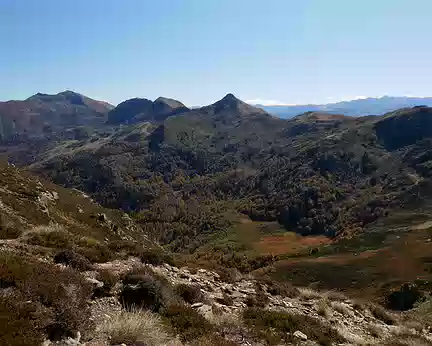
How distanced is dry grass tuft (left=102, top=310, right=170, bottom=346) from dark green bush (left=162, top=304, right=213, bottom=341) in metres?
0.92

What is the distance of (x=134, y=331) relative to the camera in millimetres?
9328

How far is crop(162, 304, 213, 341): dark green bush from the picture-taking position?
10805mm

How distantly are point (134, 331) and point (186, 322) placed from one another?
2.48 m

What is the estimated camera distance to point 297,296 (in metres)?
20.8

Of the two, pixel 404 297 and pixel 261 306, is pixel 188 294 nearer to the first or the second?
pixel 261 306

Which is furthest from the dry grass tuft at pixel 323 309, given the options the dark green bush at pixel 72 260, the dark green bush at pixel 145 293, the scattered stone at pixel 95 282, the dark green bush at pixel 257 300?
the dark green bush at pixel 72 260

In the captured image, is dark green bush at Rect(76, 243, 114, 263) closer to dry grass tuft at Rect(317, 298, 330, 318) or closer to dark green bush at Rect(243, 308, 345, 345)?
dark green bush at Rect(243, 308, 345, 345)

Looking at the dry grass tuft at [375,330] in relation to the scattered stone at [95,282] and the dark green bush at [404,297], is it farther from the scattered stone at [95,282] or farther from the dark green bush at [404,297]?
the dark green bush at [404,297]

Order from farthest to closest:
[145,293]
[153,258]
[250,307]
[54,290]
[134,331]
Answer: [153,258] → [250,307] → [145,293] → [54,290] → [134,331]

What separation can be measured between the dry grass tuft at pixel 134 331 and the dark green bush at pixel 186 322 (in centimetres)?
92

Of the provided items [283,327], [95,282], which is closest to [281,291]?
[283,327]

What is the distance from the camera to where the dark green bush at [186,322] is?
35.4 ft

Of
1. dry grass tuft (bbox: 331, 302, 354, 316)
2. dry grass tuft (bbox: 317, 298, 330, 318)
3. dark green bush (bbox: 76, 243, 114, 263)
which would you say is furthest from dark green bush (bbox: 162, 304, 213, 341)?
dry grass tuft (bbox: 331, 302, 354, 316)

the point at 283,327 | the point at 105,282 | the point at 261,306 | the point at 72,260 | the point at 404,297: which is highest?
the point at 72,260
